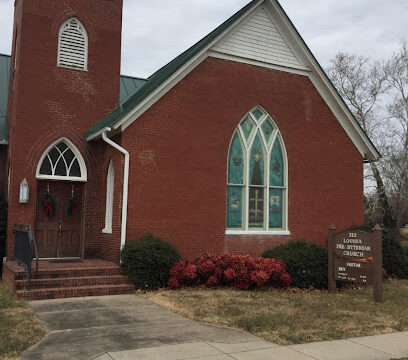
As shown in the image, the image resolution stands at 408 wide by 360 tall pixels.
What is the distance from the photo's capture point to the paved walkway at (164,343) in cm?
604

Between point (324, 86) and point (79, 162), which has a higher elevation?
point (324, 86)

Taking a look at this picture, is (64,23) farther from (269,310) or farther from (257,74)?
(269,310)

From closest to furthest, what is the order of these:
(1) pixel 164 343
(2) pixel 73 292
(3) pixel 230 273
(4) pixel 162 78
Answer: (1) pixel 164 343 < (2) pixel 73 292 < (3) pixel 230 273 < (4) pixel 162 78

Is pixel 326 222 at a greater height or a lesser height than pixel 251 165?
lesser

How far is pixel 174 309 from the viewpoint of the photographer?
8.93 meters

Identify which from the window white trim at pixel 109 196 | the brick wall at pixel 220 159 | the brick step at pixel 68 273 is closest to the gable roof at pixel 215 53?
the brick wall at pixel 220 159

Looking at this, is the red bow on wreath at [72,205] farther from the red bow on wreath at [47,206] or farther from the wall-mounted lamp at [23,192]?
the wall-mounted lamp at [23,192]

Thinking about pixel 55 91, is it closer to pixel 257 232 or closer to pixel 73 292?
pixel 73 292

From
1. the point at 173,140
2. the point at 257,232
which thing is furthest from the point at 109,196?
the point at 257,232

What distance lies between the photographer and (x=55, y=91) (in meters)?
13.4

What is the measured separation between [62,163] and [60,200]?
106 centimetres

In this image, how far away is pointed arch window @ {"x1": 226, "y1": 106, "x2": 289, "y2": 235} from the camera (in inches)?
536

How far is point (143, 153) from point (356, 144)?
7.62 m

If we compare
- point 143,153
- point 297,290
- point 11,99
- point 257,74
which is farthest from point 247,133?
point 11,99
